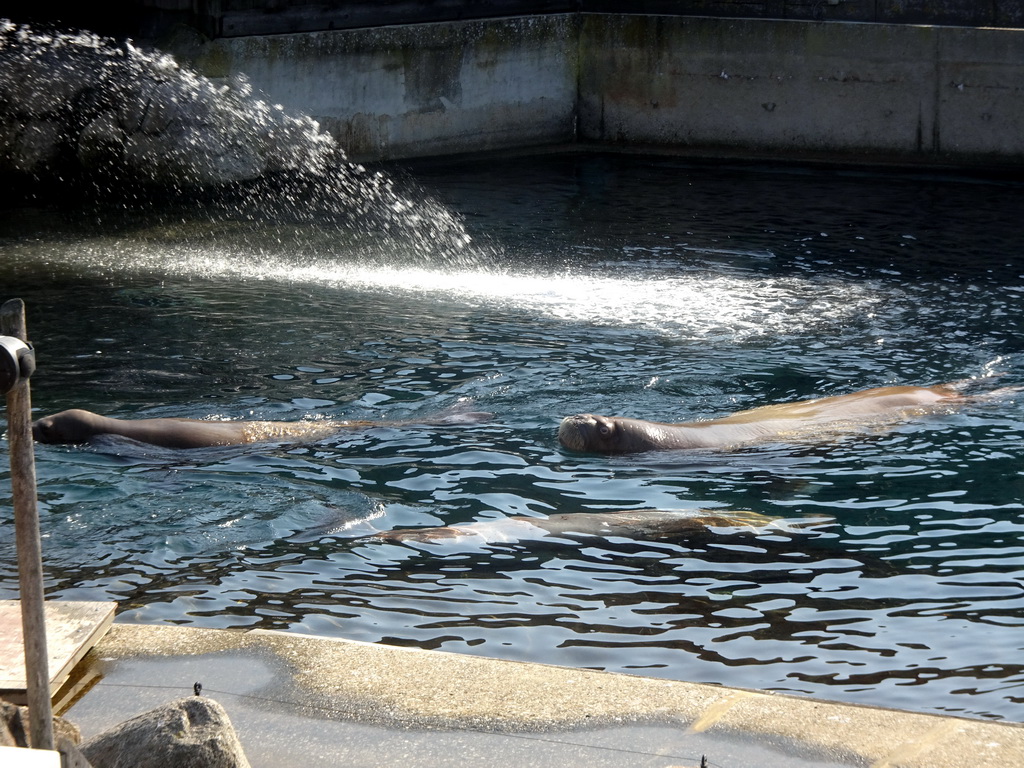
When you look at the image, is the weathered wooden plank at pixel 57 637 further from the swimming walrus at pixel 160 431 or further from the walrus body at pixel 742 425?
the walrus body at pixel 742 425

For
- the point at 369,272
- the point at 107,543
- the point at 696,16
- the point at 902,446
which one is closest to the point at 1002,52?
the point at 696,16

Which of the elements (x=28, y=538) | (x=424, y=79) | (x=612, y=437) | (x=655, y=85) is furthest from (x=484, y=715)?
(x=655, y=85)

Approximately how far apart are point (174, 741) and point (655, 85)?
17289mm

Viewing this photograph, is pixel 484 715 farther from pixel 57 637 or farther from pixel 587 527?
pixel 587 527

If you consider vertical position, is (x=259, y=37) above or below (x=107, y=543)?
above

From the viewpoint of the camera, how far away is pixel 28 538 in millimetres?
3281

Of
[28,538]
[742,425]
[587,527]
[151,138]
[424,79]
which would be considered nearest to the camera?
[28,538]

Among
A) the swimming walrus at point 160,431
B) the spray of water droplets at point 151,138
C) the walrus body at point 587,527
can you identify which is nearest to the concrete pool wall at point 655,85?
the spray of water droplets at point 151,138

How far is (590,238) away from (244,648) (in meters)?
10.2

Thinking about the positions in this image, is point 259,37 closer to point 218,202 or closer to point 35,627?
point 218,202

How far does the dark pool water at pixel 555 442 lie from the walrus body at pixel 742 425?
0.69ft

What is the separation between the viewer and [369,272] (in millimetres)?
12875

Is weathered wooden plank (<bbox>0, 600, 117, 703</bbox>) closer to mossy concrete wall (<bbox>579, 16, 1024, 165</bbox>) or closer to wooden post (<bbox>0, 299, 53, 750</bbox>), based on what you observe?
wooden post (<bbox>0, 299, 53, 750</bbox>)

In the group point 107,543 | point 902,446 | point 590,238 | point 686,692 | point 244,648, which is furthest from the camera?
point 590,238
